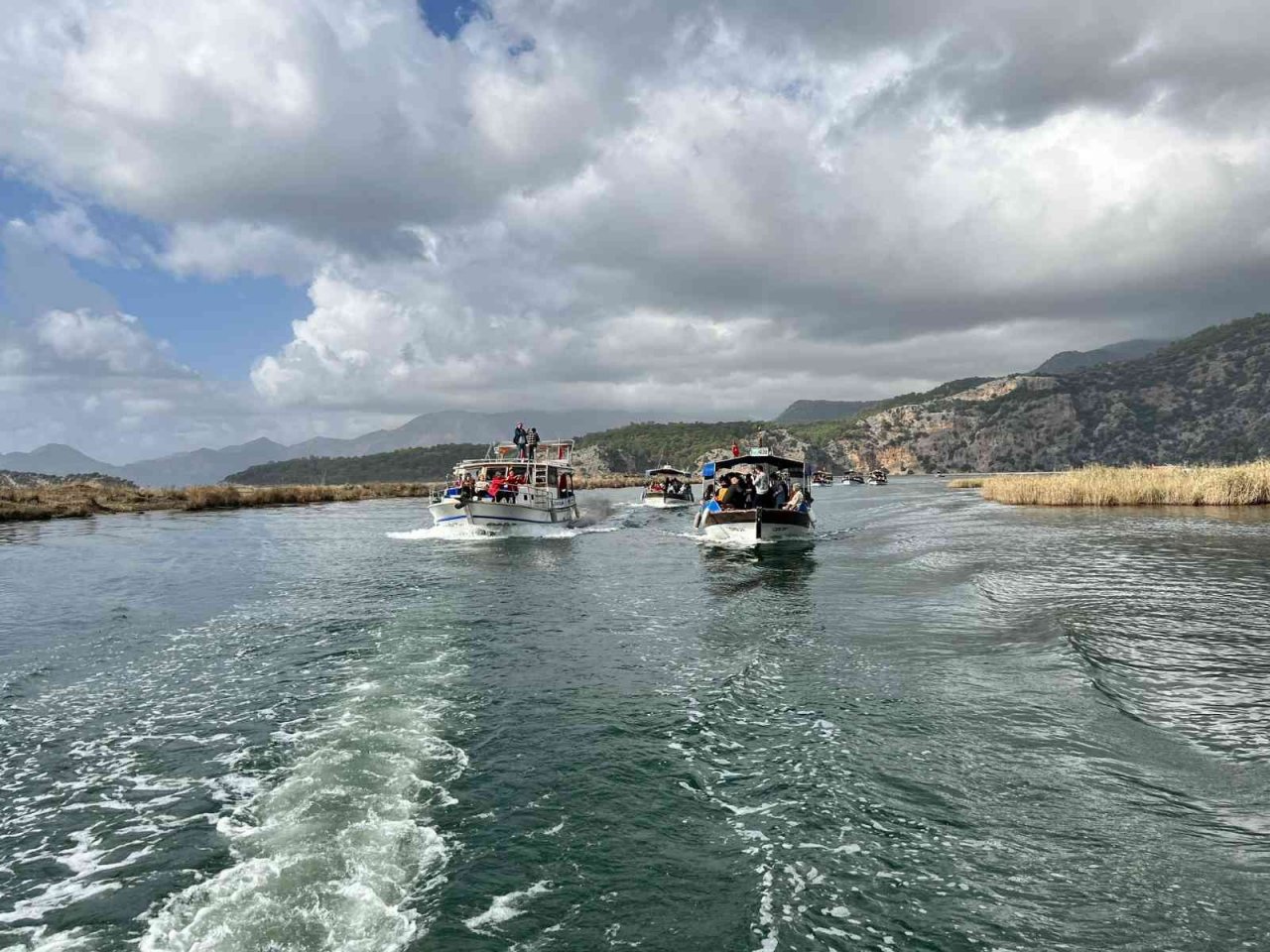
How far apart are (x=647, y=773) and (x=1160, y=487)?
166ft

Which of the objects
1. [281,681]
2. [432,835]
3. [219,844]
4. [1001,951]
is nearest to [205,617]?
[281,681]

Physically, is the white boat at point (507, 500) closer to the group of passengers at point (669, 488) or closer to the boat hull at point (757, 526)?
the boat hull at point (757, 526)

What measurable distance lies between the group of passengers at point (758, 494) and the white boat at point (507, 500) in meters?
11.5

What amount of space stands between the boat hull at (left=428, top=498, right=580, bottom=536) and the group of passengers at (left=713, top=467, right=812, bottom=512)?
11453 mm

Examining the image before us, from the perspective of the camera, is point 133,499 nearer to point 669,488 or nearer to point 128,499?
point 128,499

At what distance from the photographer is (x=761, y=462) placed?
3575 centimetres

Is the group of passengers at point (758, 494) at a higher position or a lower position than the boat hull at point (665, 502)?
higher

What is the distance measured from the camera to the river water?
5676 millimetres

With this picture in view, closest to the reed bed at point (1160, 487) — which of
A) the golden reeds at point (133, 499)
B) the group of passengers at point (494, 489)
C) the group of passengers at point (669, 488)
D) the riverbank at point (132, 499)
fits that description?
the group of passengers at point (669, 488)

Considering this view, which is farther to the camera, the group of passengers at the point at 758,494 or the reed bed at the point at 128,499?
the reed bed at the point at 128,499

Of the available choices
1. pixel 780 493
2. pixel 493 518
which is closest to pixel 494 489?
pixel 493 518

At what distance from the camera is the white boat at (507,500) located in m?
39.2

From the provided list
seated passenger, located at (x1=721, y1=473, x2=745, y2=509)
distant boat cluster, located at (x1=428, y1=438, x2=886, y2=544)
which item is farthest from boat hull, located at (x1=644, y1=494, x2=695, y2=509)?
seated passenger, located at (x1=721, y1=473, x2=745, y2=509)

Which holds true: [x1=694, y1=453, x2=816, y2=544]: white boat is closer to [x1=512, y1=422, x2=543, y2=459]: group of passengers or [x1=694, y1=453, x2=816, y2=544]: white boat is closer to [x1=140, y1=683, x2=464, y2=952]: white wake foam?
[x1=512, y1=422, x2=543, y2=459]: group of passengers
